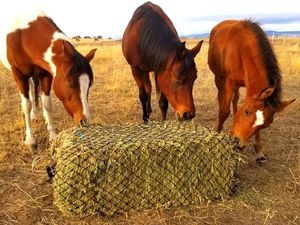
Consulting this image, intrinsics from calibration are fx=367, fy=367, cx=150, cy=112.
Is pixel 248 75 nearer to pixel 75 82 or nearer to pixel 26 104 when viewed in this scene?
pixel 75 82

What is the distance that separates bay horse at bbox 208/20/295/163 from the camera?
13.6 feet

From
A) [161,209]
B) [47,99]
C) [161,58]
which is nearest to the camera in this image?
[161,209]

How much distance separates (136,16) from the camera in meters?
6.28

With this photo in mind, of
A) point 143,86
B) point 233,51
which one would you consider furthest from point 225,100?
point 143,86

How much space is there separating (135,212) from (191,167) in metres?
0.72

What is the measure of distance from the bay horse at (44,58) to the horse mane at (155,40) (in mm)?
812

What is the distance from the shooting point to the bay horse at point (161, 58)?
4.83 m

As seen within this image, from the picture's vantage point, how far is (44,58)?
496 cm

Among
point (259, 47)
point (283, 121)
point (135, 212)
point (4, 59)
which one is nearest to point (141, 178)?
point (135, 212)

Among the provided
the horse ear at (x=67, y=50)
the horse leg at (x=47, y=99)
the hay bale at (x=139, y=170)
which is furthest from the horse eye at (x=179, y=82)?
the horse leg at (x=47, y=99)

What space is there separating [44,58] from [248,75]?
8.90 feet

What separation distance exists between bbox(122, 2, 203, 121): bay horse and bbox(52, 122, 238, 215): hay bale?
992 mm

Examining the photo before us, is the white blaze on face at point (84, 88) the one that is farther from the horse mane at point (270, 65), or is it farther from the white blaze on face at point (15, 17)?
the horse mane at point (270, 65)

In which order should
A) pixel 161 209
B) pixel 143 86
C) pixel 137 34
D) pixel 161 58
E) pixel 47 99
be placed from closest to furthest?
pixel 161 209 < pixel 161 58 < pixel 47 99 < pixel 137 34 < pixel 143 86
